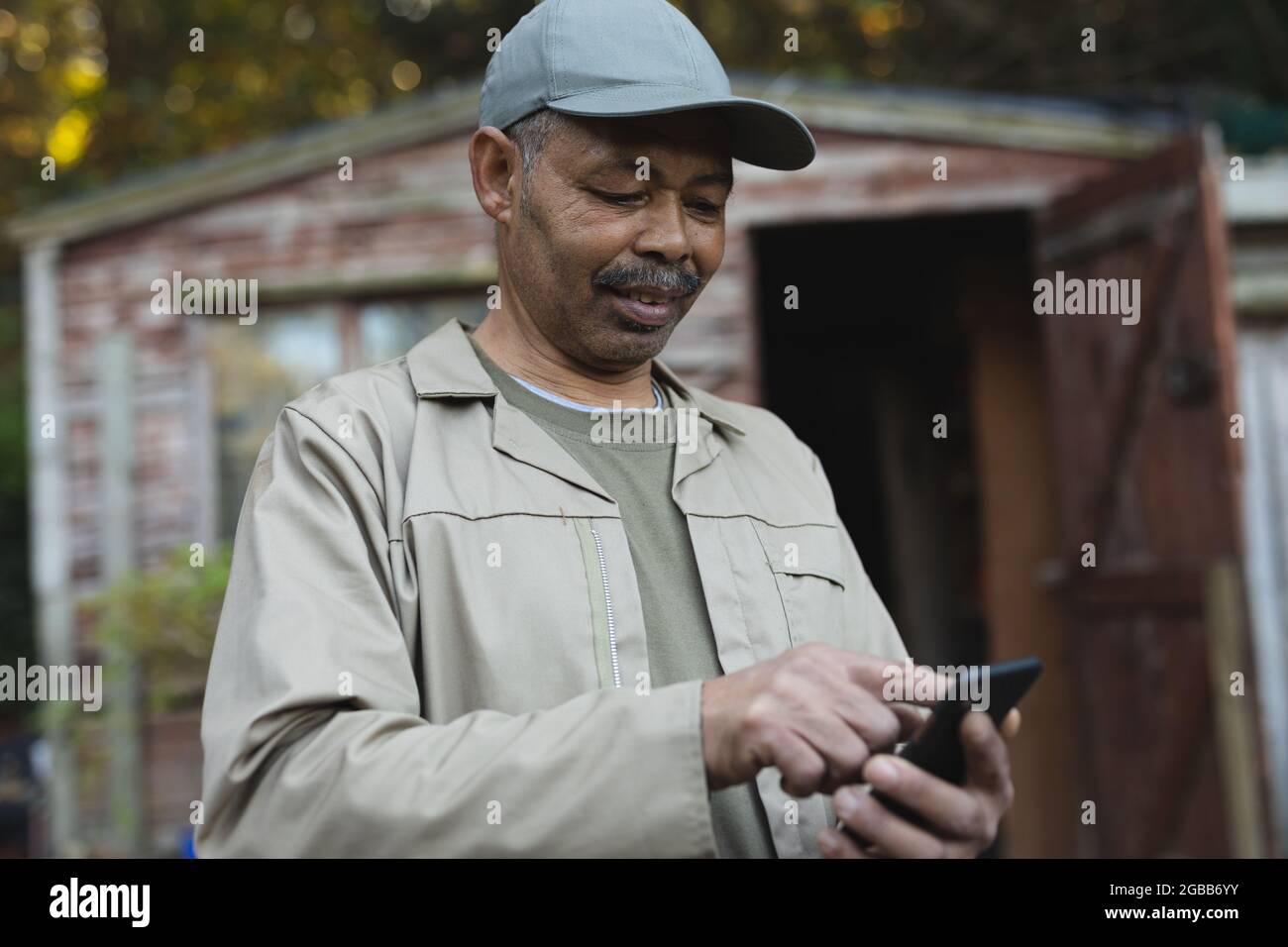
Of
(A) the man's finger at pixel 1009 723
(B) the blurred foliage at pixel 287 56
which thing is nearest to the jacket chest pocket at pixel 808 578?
(A) the man's finger at pixel 1009 723

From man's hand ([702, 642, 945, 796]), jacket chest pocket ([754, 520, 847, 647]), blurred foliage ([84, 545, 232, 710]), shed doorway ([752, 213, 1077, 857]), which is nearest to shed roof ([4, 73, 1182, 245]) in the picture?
shed doorway ([752, 213, 1077, 857])

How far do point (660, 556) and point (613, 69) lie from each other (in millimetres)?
679

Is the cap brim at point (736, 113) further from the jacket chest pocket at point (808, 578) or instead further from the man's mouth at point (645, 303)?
the jacket chest pocket at point (808, 578)

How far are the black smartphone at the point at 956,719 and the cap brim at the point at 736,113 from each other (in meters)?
0.85

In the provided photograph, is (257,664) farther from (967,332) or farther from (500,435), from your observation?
(967,332)

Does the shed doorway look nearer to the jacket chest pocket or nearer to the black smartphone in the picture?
the jacket chest pocket

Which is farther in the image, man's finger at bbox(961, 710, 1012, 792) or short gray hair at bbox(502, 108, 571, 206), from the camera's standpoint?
short gray hair at bbox(502, 108, 571, 206)

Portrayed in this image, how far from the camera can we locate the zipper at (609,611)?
1.63 meters

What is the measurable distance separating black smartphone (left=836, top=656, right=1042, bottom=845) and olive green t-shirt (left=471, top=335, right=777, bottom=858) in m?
0.29

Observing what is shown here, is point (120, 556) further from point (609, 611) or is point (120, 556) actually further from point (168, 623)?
point (609, 611)

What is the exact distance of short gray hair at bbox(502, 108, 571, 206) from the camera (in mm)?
1780

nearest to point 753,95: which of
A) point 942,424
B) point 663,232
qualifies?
point 942,424

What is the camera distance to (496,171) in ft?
6.29
